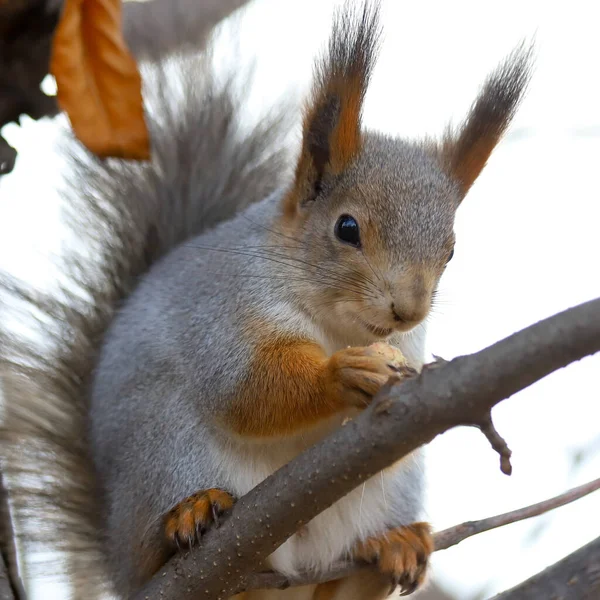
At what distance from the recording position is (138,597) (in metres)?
1.27

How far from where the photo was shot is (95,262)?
6.16ft

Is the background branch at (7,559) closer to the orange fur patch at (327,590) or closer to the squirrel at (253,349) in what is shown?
the squirrel at (253,349)

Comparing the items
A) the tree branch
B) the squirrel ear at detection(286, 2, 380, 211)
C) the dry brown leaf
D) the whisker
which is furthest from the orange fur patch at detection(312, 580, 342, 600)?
the dry brown leaf

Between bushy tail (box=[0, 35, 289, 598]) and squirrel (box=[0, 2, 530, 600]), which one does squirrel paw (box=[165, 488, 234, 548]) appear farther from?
bushy tail (box=[0, 35, 289, 598])

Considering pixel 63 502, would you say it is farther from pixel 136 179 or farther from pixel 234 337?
pixel 136 179

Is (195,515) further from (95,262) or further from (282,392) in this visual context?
(95,262)

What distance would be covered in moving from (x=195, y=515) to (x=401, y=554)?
41 centimetres

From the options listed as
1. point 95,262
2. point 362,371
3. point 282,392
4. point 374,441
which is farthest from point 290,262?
point 374,441

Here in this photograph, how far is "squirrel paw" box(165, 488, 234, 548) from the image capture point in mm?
1314

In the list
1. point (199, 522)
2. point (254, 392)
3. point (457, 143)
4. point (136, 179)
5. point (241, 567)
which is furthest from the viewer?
point (136, 179)

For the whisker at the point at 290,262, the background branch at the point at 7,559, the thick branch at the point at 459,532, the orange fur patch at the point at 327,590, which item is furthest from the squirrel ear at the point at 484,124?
the background branch at the point at 7,559

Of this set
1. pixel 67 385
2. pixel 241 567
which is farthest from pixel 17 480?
pixel 241 567

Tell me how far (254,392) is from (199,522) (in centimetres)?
23

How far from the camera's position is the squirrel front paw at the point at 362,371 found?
120cm
